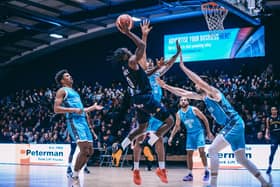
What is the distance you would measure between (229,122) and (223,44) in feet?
48.8

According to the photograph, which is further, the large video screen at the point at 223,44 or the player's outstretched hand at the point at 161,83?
the large video screen at the point at 223,44

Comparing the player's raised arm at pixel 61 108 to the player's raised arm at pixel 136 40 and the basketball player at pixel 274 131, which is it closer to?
the player's raised arm at pixel 136 40

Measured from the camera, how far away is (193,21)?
22.4 m

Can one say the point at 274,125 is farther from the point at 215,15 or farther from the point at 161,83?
the point at 215,15

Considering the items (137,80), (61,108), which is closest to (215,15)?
(137,80)

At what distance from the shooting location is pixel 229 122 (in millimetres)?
6918

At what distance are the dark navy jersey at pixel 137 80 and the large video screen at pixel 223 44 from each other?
14.8 m

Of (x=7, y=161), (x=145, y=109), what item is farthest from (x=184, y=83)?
(x=145, y=109)

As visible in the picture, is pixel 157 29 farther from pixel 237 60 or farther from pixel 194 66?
pixel 237 60

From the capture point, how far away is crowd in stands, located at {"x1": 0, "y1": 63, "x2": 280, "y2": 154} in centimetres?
1611

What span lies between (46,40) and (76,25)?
372 cm

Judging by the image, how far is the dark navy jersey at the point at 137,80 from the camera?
677 centimetres

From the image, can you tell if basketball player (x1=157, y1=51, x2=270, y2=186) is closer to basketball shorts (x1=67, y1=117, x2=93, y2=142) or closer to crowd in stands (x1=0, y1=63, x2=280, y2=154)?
basketball shorts (x1=67, y1=117, x2=93, y2=142)

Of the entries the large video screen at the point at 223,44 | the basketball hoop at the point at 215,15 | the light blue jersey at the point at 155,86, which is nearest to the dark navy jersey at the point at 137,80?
the light blue jersey at the point at 155,86
